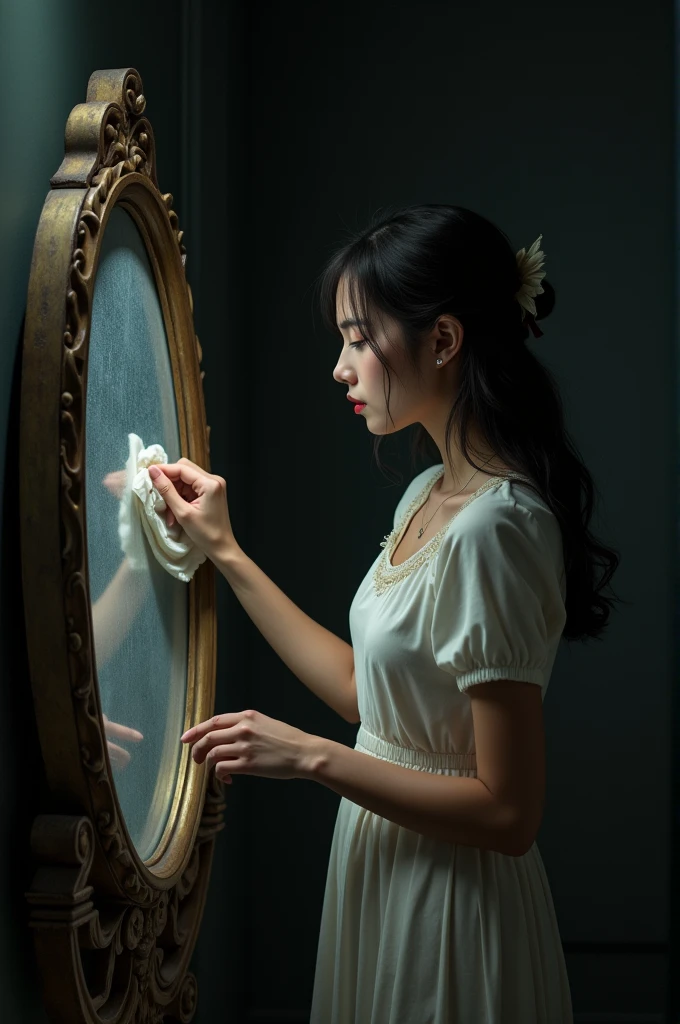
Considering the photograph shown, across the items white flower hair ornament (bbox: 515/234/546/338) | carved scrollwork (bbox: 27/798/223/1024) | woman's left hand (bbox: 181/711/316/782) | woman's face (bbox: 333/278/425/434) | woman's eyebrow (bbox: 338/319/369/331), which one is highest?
white flower hair ornament (bbox: 515/234/546/338)

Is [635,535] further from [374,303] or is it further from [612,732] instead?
[374,303]

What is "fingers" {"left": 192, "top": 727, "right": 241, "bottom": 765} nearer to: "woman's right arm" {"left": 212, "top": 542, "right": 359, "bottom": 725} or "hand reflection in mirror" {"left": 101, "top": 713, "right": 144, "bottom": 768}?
"hand reflection in mirror" {"left": 101, "top": 713, "right": 144, "bottom": 768}

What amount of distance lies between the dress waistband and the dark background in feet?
1.75

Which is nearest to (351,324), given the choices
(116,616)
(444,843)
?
(116,616)

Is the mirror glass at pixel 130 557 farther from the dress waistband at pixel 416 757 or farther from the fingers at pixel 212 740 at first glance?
the dress waistband at pixel 416 757

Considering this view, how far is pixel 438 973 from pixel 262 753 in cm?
33

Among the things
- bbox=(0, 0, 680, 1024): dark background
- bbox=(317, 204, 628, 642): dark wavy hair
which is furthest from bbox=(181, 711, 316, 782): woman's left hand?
bbox=(0, 0, 680, 1024): dark background

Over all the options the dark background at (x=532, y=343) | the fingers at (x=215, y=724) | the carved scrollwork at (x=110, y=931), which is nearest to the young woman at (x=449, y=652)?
the fingers at (x=215, y=724)

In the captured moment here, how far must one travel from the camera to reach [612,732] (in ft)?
5.96

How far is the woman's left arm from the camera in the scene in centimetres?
103

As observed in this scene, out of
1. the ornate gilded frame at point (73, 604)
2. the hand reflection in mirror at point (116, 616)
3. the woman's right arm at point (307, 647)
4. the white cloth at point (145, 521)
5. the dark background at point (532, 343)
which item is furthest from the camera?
the dark background at point (532, 343)

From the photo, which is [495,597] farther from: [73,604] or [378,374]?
[73,604]

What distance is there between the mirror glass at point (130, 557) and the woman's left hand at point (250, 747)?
0.21ft

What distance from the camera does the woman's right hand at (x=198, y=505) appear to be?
1.13m
